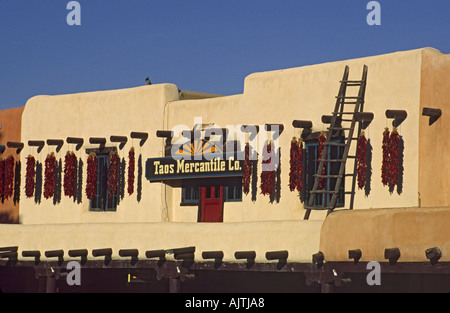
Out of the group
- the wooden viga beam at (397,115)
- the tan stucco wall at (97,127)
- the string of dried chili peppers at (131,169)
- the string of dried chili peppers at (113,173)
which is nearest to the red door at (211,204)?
the tan stucco wall at (97,127)

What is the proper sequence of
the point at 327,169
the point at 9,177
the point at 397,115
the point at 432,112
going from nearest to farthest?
1. the point at 432,112
2. the point at 397,115
3. the point at 327,169
4. the point at 9,177

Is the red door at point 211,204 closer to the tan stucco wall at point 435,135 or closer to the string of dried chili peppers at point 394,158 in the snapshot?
the string of dried chili peppers at point 394,158

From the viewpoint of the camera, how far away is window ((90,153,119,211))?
106 ft

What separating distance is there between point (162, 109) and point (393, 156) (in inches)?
344

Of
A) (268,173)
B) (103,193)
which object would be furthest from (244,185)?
(103,193)

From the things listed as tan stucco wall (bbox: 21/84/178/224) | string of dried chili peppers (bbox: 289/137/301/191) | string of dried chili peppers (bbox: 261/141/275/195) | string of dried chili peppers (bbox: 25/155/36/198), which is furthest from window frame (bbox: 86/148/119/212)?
string of dried chili peppers (bbox: 289/137/301/191)

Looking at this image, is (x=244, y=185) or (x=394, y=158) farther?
(x=244, y=185)

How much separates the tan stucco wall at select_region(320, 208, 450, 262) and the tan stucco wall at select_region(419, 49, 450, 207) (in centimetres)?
324

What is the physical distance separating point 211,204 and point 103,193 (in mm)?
4027

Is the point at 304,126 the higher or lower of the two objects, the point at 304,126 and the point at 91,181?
the higher

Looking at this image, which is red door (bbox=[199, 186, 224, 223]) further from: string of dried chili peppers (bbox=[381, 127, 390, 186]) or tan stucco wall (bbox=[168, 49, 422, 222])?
string of dried chili peppers (bbox=[381, 127, 390, 186])

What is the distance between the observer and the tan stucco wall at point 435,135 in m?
24.5

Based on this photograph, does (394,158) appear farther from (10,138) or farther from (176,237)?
(10,138)

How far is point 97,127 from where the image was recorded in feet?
108
